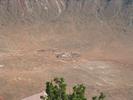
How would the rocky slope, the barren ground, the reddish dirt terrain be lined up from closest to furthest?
the barren ground, the reddish dirt terrain, the rocky slope

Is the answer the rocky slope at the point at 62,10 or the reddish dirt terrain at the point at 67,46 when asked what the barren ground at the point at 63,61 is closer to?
the reddish dirt terrain at the point at 67,46

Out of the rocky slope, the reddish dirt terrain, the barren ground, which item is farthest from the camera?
the rocky slope

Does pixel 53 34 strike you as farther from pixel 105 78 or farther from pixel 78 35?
pixel 105 78

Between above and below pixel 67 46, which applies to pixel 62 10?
above

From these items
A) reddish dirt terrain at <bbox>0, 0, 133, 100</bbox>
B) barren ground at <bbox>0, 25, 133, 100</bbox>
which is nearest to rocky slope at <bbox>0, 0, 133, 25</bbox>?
reddish dirt terrain at <bbox>0, 0, 133, 100</bbox>

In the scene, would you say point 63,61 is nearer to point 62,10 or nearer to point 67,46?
point 67,46

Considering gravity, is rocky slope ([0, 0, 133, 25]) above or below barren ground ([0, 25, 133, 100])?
above

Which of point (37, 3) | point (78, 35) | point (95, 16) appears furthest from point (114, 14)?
point (37, 3)

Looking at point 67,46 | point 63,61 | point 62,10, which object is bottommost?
point 63,61

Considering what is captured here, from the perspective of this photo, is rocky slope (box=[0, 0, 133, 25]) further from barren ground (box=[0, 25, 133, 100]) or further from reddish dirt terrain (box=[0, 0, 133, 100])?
barren ground (box=[0, 25, 133, 100])

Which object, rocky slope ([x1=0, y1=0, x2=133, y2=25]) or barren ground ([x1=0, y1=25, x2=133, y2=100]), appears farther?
rocky slope ([x1=0, y1=0, x2=133, y2=25])

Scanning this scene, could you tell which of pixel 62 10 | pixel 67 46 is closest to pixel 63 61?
pixel 67 46
